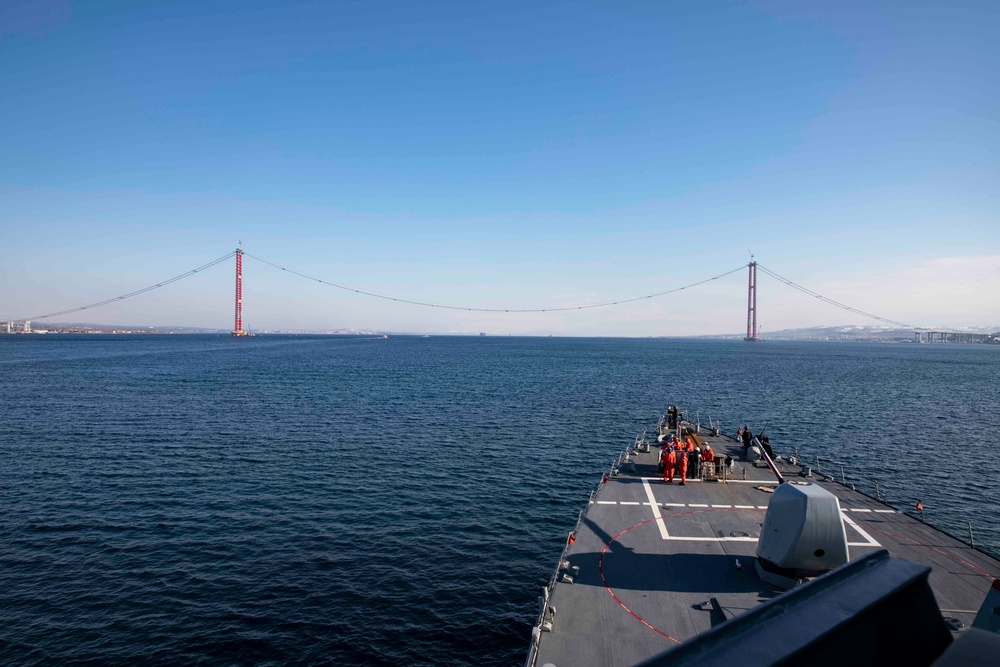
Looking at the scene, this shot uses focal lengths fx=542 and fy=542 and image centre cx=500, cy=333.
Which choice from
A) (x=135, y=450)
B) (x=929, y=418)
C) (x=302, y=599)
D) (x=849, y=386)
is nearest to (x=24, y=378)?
(x=135, y=450)

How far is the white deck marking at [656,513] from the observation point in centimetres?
1938

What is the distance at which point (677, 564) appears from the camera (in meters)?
16.9

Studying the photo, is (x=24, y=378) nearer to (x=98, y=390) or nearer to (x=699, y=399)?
(x=98, y=390)

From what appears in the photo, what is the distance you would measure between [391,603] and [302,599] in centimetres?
337

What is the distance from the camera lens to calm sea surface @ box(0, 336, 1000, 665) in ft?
61.5

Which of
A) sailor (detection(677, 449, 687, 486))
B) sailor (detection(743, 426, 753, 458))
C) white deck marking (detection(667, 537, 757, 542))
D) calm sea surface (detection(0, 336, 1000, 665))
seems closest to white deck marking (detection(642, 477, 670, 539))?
white deck marking (detection(667, 537, 757, 542))

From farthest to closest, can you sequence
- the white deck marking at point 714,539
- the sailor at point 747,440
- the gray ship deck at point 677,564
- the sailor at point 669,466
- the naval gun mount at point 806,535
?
the sailor at point 747,440 < the sailor at point 669,466 < the white deck marking at point 714,539 < the naval gun mount at point 806,535 < the gray ship deck at point 677,564

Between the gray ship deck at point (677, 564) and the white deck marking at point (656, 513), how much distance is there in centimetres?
4

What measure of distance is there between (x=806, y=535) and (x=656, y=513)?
782 cm

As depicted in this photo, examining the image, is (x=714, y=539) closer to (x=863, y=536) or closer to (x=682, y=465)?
(x=863, y=536)

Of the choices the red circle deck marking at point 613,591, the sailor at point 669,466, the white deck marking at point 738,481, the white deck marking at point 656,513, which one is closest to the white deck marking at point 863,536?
the red circle deck marking at point 613,591

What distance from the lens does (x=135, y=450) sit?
133ft

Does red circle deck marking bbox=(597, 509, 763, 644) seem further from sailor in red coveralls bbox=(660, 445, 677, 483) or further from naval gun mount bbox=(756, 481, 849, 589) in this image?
sailor in red coveralls bbox=(660, 445, 677, 483)

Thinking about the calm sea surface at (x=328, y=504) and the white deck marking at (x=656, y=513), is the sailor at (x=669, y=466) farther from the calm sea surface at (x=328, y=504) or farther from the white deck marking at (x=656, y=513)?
the calm sea surface at (x=328, y=504)
